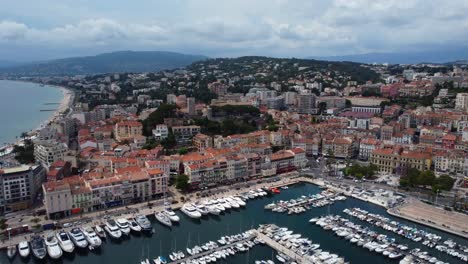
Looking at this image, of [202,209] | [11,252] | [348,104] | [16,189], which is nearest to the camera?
[11,252]

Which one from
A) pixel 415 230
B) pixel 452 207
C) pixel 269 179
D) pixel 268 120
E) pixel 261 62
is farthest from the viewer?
pixel 261 62

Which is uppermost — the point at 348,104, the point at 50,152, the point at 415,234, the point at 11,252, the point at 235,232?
the point at 348,104

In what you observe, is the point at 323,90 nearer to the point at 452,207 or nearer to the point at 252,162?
the point at 252,162

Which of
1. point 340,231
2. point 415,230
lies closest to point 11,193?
point 340,231

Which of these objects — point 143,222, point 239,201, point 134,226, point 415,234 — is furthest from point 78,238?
point 415,234

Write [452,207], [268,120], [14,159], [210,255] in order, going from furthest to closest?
[268,120] < [14,159] < [452,207] < [210,255]

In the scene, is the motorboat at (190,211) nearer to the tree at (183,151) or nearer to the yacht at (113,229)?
the yacht at (113,229)

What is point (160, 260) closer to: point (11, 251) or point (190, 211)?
point (190, 211)

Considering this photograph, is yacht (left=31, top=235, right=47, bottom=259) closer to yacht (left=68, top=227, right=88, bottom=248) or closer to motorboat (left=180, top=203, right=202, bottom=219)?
yacht (left=68, top=227, right=88, bottom=248)
